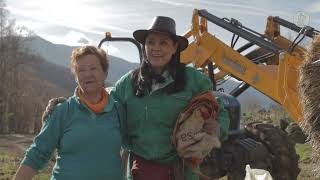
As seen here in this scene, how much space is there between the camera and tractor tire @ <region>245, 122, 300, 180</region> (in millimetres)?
6836

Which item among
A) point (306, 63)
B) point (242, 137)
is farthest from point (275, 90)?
point (306, 63)

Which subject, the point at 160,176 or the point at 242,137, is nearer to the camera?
the point at 160,176

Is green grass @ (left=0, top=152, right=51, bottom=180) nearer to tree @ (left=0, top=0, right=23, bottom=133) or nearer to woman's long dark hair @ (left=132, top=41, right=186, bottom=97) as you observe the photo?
woman's long dark hair @ (left=132, top=41, right=186, bottom=97)

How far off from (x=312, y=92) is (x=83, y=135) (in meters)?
1.82

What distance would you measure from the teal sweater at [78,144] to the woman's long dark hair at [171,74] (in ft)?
0.85

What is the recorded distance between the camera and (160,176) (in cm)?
325

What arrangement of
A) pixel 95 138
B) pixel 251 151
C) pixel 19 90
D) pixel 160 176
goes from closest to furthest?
1. pixel 95 138
2. pixel 160 176
3. pixel 251 151
4. pixel 19 90

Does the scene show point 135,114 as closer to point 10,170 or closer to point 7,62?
point 10,170

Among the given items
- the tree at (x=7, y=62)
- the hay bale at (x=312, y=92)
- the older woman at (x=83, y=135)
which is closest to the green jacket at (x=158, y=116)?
the older woman at (x=83, y=135)

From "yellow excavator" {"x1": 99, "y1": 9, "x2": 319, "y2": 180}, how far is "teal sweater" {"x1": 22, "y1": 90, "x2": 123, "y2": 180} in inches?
107

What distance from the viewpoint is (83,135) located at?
3.03 metres

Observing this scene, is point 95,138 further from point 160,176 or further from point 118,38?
point 118,38

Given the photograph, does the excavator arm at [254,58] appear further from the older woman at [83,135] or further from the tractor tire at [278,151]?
the older woman at [83,135]

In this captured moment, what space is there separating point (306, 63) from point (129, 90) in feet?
5.03
